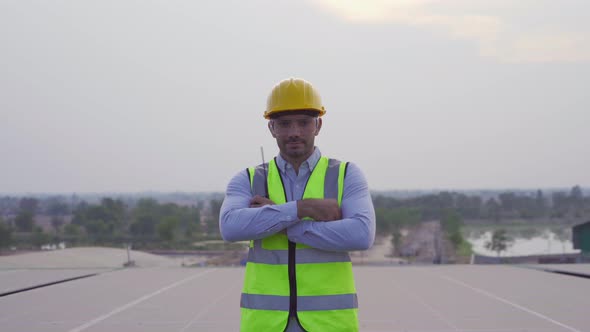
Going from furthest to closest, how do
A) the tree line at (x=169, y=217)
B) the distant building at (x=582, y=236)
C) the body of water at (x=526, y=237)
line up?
the body of water at (x=526, y=237) → the tree line at (x=169, y=217) → the distant building at (x=582, y=236)

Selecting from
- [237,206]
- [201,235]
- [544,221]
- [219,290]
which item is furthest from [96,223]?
[544,221]

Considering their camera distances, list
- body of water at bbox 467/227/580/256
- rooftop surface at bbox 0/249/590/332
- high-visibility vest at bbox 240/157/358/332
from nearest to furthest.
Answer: high-visibility vest at bbox 240/157/358/332, rooftop surface at bbox 0/249/590/332, body of water at bbox 467/227/580/256

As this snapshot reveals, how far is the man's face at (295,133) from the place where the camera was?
291 cm

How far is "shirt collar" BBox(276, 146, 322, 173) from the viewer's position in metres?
2.98

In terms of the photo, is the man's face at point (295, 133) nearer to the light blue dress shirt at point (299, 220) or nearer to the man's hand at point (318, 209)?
the light blue dress shirt at point (299, 220)

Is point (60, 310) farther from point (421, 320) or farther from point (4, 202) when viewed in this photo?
point (4, 202)

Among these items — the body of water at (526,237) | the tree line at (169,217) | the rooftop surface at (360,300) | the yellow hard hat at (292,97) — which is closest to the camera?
the yellow hard hat at (292,97)

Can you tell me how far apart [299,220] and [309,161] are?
1.04 feet

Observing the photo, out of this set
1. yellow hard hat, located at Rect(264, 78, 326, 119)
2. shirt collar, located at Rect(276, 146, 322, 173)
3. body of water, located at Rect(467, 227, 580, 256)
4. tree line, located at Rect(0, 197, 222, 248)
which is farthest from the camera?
body of water, located at Rect(467, 227, 580, 256)

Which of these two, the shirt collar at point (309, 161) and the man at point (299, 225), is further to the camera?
the shirt collar at point (309, 161)

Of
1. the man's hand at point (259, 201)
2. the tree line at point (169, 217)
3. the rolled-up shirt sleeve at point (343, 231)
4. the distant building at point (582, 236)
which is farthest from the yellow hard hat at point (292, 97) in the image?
the tree line at point (169, 217)

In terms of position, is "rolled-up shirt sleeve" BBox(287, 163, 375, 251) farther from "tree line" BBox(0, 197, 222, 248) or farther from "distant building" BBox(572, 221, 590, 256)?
"tree line" BBox(0, 197, 222, 248)

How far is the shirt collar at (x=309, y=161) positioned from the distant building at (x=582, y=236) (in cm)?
2663

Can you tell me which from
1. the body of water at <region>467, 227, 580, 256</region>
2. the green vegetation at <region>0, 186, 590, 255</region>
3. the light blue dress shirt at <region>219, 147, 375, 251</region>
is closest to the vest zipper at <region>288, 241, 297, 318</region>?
the light blue dress shirt at <region>219, 147, 375, 251</region>
